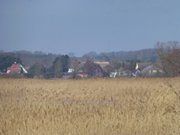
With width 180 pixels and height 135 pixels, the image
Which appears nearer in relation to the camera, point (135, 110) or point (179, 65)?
point (135, 110)

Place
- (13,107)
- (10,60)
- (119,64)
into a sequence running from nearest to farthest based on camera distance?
(13,107) < (10,60) < (119,64)

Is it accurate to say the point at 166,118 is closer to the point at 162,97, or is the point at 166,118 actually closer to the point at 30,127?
the point at 162,97

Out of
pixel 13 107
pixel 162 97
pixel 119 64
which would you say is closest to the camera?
pixel 13 107

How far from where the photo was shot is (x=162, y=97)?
1125 cm

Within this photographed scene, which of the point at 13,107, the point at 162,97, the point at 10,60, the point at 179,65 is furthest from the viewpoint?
the point at 10,60

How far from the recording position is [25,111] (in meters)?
9.70

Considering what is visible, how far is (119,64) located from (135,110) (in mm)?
59266

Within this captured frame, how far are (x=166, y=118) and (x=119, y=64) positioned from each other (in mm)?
59893

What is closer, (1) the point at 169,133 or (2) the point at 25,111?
(1) the point at 169,133

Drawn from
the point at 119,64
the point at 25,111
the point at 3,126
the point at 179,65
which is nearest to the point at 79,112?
the point at 25,111

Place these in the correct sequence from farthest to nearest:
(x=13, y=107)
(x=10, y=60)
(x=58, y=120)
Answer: (x=10, y=60) < (x=13, y=107) < (x=58, y=120)

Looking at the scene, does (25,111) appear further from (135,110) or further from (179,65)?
(179,65)

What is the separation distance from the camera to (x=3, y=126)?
8805 millimetres

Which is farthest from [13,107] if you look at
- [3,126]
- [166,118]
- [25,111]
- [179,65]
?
[179,65]
